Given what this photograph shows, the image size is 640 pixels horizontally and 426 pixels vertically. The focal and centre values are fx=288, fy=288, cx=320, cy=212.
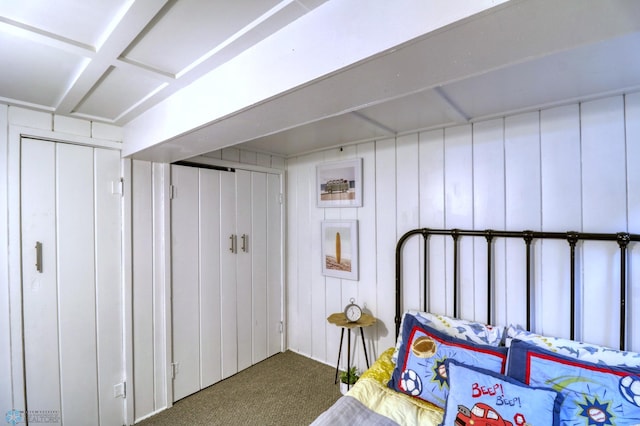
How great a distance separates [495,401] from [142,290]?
7.61 feet

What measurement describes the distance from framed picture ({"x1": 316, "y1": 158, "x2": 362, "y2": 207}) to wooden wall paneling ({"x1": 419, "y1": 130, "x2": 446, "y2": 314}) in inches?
22.1

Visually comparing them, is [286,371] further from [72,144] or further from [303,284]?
[72,144]

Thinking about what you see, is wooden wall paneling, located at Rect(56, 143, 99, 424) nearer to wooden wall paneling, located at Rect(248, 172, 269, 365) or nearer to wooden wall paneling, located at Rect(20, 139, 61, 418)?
wooden wall paneling, located at Rect(20, 139, 61, 418)

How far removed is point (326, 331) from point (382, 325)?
2.12ft

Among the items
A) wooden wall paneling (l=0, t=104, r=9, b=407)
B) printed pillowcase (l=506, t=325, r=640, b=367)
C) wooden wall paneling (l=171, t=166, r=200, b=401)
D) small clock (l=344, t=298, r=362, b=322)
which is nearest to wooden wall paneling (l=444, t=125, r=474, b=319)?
printed pillowcase (l=506, t=325, r=640, b=367)

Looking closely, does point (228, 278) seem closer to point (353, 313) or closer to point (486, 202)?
point (353, 313)

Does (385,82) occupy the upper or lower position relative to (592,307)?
upper

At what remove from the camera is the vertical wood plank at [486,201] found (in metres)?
1.87

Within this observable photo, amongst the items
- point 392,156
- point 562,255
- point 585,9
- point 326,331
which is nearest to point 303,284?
point 326,331

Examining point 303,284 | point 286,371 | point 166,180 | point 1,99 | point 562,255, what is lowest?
point 286,371

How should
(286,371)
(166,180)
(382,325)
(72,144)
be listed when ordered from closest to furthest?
(72,144), (166,180), (382,325), (286,371)

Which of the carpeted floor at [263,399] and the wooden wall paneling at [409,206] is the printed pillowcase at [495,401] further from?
the carpeted floor at [263,399]

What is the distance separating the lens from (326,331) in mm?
2826

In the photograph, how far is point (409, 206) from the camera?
2.27 metres
